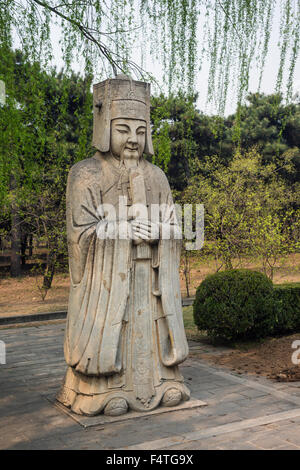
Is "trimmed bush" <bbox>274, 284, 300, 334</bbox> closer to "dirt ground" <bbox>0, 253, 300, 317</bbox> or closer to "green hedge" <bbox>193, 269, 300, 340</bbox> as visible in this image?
"green hedge" <bbox>193, 269, 300, 340</bbox>

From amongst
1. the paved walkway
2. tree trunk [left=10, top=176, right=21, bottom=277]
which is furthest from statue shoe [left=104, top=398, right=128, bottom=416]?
tree trunk [left=10, top=176, right=21, bottom=277]

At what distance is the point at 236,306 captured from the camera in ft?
28.1

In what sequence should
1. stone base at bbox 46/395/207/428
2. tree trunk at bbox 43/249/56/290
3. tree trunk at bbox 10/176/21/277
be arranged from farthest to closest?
1. tree trunk at bbox 10/176/21/277
2. tree trunk at bbox 43/249/56/290
3. stone base at bbox 46/395/207/428

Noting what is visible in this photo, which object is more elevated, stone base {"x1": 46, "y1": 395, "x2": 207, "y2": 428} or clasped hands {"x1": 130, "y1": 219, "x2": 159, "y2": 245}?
clasped hands {"x1": 130, "y1": 219, "x2": 159, "y2": 245}

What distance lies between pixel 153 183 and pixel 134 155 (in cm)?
41

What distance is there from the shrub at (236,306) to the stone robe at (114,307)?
3194mm

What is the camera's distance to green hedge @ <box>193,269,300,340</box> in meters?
8.58

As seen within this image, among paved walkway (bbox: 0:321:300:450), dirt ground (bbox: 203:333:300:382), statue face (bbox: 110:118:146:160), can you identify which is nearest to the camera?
paved walkway (bbox: 0:321:300:450)

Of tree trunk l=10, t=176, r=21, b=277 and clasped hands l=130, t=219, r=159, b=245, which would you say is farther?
tree trunk l=10, t=176, r=21, b=277

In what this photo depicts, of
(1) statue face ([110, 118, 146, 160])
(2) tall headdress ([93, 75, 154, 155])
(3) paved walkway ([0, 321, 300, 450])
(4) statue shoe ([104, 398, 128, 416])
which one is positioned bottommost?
(3) paved walkway ([0, 321, 300, 450])

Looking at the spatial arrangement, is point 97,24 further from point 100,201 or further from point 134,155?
point 100,201

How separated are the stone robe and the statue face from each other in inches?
7.3

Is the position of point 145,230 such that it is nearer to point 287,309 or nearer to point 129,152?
point 129,152
